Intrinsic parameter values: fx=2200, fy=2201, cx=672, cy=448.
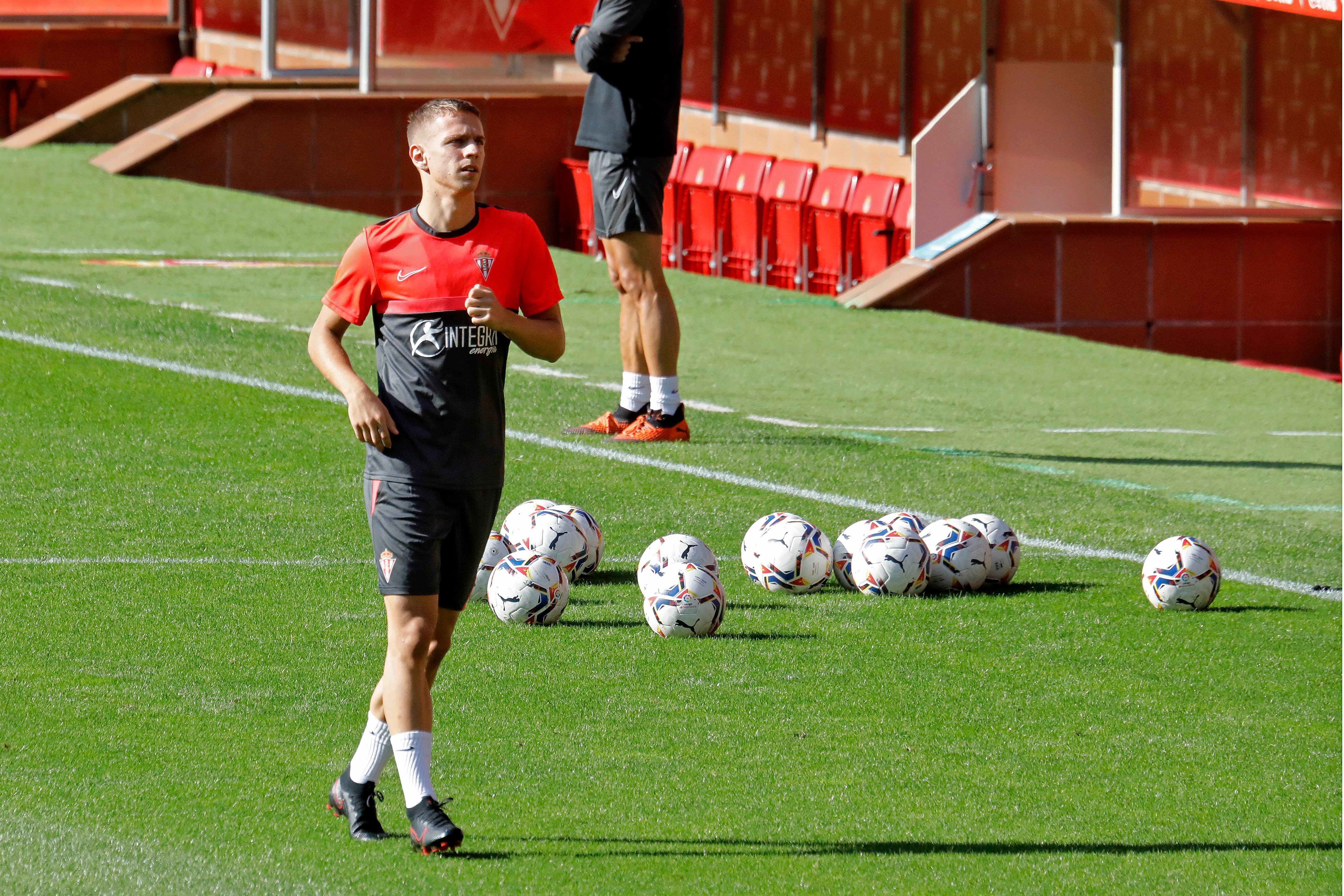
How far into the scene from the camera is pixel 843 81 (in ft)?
80.3

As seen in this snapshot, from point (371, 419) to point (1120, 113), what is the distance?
1532 centimetres

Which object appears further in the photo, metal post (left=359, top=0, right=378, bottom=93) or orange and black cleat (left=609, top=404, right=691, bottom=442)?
metal post (left=359, top=0, right=378, bottom=93)

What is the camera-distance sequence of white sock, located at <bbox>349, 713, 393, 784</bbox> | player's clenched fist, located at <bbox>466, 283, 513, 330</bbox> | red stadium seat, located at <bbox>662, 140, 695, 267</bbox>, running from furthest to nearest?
red stadium seat, located at <bbox>662, 140, 695, 267</bbox>
white sock, located at <bbox>349, 713, 393, 784</bbox>
player's clenched fist, located at <bbox>466, 283, 513, 330</bbox>

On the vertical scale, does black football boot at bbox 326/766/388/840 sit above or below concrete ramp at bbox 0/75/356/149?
below

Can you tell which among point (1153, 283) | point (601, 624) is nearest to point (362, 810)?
point (601, 624)

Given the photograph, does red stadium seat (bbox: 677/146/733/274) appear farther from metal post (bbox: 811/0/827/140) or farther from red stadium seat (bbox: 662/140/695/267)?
metal post (bbox: 811/0/827/140)

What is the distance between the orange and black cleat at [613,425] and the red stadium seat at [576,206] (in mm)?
10996

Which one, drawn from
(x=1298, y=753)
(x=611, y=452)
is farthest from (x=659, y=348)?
(x=1298, y=753)

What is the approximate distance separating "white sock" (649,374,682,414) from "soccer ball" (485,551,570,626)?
324 cm

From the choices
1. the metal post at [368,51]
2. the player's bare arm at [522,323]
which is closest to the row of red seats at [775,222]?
the metal post at [368,51]

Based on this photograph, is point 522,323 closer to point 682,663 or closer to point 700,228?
point 682,663

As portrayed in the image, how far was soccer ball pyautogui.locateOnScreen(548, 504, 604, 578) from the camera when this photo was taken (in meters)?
8.41

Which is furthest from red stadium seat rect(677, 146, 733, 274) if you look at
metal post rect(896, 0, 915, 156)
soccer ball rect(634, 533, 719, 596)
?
soccer ball rect(634, 533, 719, 596)

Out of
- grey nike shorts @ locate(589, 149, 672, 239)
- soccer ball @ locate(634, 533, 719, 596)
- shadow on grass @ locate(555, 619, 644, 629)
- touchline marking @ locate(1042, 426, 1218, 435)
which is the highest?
grey nike shorts @ locate(589, 149, 672, 239)
